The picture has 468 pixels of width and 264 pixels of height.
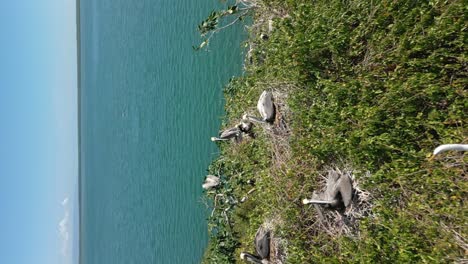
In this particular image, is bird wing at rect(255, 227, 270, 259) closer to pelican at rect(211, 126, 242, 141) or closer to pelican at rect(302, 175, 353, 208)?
pelican at rect(302, 175, 353, 208)

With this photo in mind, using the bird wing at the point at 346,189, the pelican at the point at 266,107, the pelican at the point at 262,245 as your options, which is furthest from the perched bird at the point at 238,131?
the bird wing at the point at 346,189

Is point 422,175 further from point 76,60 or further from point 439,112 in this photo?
point 76,60

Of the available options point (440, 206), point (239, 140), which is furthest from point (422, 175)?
point (239, 140)

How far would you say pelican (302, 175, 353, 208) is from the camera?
10.9 feet

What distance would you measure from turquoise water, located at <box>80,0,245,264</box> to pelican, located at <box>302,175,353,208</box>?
12.2ft

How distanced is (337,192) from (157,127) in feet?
24.4

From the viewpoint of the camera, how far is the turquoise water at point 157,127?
7.85 m

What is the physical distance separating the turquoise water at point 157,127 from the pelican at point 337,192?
→ 372 centimetres

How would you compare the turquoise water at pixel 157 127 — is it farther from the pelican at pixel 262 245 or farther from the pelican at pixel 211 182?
the pelican at pixel 262 245

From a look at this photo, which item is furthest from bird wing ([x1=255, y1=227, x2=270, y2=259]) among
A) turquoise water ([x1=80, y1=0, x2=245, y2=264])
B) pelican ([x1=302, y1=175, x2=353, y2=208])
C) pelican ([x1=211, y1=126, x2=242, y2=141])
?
turquoise water ([x1=80, y1=0, x2=245, y2=264])

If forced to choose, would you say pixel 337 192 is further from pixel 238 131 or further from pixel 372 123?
pixel 238 131

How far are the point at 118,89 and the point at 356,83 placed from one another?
13.4 m

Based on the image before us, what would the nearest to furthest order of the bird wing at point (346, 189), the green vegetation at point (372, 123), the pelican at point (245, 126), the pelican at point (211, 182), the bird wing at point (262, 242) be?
the green vegetation at point (372, 123) → the bird wing at point (346, 189) → the bird wing at point (262, 242) → the pelican at point (245, 126) → the pelican at point (211, 182)

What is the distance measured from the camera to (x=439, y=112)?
2703mm
